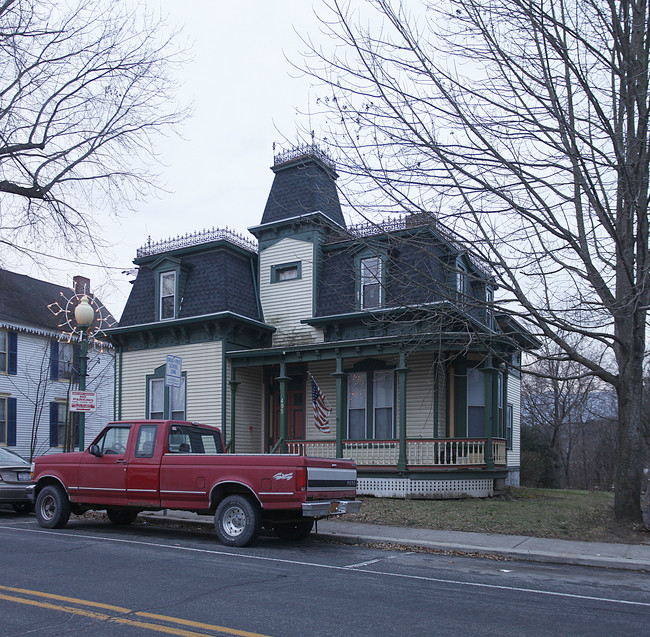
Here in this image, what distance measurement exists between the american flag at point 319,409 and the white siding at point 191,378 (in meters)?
3.17

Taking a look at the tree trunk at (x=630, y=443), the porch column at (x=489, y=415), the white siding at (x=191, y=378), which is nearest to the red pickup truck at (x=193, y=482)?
the tree trunk at (x=630, y=443)

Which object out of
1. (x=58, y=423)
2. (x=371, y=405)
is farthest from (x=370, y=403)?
(x=58, y=423)

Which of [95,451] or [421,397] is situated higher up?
[421,397]

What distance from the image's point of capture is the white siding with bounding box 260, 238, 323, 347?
69.9 ft

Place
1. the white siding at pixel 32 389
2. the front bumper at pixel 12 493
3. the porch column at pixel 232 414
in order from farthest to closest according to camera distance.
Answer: the white siding at pixel 32 389 → the porch column at pixel 232 414 → the front bumper at pixel 12 493

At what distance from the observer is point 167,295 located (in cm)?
2269

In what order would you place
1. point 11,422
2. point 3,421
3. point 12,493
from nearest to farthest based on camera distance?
point 12,493 → point 3,421 → point 11,422

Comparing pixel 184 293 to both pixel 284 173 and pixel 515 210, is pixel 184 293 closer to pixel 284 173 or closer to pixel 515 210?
pixel 284 173

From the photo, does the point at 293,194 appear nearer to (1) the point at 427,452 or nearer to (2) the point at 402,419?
(2) the point at 402,419

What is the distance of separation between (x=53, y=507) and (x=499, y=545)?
26.1 ft

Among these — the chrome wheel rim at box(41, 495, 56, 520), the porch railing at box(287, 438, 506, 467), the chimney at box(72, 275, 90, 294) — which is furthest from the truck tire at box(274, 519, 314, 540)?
the chimney at box(72, 275, 90, 294)

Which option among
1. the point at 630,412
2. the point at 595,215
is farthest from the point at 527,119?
the point at 630,412

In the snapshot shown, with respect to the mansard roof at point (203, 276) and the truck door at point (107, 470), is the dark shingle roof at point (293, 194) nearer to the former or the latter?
the mansard roof at point (203, 276)

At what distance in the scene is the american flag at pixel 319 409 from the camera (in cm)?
1950
